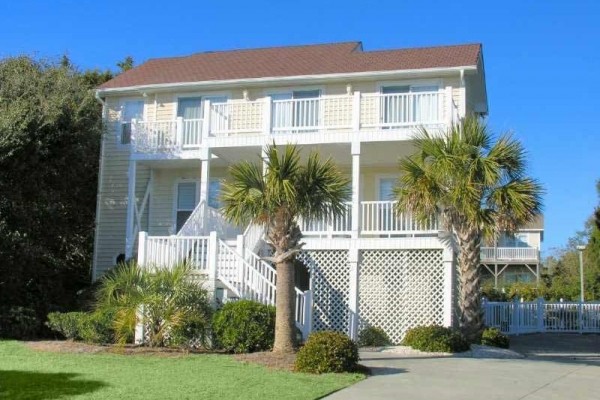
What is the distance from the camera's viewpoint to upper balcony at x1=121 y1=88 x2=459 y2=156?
19.7 meters

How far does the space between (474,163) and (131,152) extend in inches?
428

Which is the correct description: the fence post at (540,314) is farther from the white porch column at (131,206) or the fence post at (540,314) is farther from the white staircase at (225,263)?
the white porch column at (131,206)

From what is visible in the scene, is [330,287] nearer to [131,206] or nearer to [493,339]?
[493,339]

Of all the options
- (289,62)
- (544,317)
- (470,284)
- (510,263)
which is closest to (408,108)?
(470,284)

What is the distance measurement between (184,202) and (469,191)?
34.3 ft

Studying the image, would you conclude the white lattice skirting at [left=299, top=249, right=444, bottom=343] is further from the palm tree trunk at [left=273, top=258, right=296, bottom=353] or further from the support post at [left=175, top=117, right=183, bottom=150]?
the support post at [left=175, top=117, right=183, bottom=150]

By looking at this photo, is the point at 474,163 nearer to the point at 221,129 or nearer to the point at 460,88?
the point at 460,88

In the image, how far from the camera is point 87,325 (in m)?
16.0

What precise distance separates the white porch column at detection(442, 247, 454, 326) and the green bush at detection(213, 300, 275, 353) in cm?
513

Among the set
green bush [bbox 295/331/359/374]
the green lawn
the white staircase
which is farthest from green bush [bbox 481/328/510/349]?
the green lawn

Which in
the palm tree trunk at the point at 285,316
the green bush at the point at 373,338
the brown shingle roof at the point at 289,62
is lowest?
the green bush at the point at 373,338

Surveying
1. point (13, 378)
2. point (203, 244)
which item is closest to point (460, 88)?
point (203, 244)

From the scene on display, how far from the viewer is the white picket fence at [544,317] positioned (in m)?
28.5

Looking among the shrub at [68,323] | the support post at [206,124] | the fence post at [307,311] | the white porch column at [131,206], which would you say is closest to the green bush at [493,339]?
the fence post at [307,311]
